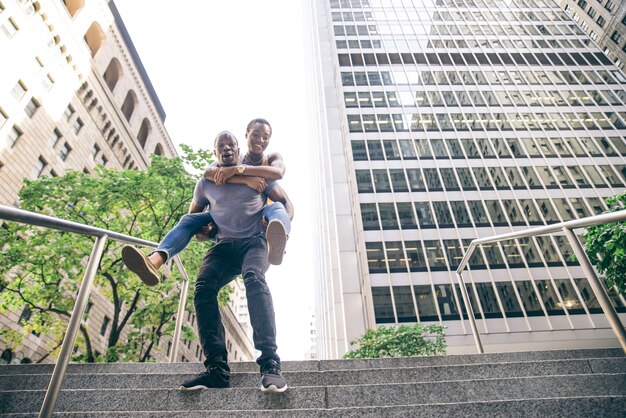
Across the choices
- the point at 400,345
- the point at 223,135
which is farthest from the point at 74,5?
the point at 400,345

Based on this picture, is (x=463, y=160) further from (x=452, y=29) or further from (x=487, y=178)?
(x=452, y=29)

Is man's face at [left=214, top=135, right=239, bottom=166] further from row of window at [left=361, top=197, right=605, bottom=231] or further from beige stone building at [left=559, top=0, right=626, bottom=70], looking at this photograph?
beige stone building at [left=559, top=0, right=626, bottom=70]

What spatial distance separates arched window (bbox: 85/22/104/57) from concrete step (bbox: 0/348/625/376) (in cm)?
3342

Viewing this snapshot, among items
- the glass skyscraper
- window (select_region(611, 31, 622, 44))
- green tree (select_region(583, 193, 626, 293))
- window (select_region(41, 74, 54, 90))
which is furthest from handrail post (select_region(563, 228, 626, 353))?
window (select_region(611, 31, 622, 44))

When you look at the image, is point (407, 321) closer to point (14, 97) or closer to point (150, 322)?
point (150, 322)

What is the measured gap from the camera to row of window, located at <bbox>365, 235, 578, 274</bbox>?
1012 inches

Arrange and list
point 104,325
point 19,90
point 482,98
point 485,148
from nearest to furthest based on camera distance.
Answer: point 19,90 < point 104,325 < point 485,148 < point 482,98

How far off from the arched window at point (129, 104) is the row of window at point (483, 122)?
21147 millimetres

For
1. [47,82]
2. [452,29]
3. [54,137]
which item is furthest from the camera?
[452,29]

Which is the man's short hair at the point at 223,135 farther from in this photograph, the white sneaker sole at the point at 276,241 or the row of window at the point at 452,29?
the row of window at the point at 452,29

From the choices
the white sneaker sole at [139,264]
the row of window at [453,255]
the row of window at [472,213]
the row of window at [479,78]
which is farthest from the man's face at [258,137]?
the row of window at [479,78]

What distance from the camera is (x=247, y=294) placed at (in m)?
2.43

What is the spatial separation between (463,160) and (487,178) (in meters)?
2.63

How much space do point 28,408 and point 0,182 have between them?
2122cm
